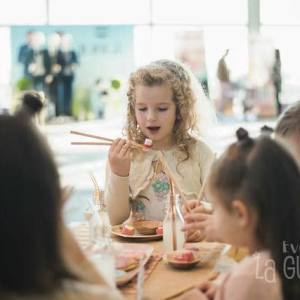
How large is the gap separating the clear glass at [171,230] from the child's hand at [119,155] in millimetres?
341

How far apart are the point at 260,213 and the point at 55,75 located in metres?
3.38

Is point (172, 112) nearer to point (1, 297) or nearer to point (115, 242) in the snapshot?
point (115, 242)

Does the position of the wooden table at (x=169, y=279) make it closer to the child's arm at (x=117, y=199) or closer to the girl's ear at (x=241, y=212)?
the girl's ear at (x=241, y=212)

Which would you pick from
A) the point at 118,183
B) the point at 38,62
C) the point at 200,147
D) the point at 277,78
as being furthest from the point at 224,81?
the point at 118,183

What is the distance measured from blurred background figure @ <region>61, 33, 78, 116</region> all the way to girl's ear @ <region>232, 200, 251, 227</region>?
3295 mm

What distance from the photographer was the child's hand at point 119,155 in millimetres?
1688

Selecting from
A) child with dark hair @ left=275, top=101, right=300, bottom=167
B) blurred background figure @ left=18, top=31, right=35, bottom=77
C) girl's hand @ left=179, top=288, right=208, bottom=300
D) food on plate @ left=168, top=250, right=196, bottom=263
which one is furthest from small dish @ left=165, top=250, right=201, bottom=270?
blurred background figure @ left=18, top=31, right=35, bottom=77

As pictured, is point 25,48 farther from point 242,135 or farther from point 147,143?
point 242,135

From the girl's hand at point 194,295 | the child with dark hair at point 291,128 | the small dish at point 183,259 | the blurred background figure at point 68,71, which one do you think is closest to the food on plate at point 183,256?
the small dish at point 183,259

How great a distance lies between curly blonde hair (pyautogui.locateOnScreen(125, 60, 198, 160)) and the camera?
1.87 m

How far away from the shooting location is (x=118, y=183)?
68.5 inches

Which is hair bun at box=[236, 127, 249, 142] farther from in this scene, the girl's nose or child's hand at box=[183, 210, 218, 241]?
the girl's nose

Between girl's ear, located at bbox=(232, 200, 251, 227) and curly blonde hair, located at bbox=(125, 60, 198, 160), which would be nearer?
girl's ear, located at bbox=(232, 200, 251, 227)

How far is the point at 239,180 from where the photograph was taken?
979mm
